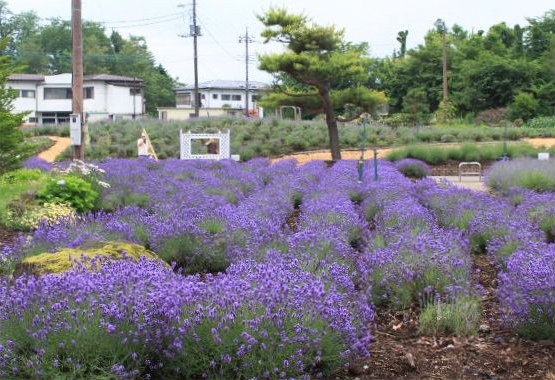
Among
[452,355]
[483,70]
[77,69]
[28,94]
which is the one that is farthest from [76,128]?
[28,94]

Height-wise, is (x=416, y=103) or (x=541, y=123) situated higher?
(x=416, y=103)

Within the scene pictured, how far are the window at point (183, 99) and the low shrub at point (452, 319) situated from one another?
83.3 m

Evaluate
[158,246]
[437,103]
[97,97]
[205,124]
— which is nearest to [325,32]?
[205,124]

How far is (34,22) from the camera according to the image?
90.9 m

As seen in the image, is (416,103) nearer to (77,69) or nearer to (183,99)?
(77,69)

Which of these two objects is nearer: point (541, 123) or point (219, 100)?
point (541, 123)

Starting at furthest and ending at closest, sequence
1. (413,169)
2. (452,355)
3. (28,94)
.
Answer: (28,94) → (413,169) → (452,355)

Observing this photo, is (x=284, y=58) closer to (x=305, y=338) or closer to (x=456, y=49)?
(x=305, y=338)

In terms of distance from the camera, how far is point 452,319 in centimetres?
460

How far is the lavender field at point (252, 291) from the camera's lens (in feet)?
10.8

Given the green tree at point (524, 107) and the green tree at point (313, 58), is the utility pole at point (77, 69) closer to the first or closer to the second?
the green tree at point (313, 58)

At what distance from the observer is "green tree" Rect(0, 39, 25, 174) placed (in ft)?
37.6

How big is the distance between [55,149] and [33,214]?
22052mm

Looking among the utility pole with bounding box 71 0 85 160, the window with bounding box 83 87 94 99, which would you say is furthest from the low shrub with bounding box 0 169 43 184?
the window with bounding box 83 87 94 99
